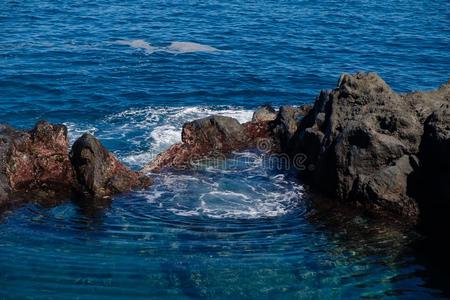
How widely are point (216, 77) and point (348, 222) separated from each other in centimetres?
2448

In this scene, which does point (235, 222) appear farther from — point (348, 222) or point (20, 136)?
point (20, 136)

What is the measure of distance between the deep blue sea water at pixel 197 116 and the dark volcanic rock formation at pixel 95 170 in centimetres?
74

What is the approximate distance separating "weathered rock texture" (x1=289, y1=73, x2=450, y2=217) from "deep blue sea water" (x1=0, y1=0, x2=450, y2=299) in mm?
1203

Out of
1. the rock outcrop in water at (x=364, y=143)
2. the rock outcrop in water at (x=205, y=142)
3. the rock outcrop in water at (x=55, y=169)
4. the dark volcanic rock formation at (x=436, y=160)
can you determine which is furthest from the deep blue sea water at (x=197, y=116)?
the dark volcanic rock formation at (x=436, y=160)

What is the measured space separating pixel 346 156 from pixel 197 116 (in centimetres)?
1522

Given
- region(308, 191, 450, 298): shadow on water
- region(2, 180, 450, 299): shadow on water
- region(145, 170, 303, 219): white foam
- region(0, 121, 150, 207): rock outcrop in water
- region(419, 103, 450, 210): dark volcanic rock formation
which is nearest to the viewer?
region(2, 180, 450, 299): shadow on water

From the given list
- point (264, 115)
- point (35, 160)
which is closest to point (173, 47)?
point (264, 115)

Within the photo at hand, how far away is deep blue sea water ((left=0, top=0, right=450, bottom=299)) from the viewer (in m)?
19.3

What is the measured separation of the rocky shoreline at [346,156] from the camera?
75.3 feet

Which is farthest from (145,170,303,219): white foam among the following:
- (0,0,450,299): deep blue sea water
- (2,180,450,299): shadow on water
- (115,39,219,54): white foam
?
(115,39,219,54): white foam

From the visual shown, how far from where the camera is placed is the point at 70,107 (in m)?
38.7

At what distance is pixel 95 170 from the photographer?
24.5 meters

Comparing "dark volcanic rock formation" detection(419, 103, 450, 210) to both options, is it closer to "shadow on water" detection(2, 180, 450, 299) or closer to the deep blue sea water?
"shadow on water" detection(2, 180, 450, 299)

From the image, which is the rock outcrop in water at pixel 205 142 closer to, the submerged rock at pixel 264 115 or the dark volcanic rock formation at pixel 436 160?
the submerged rock at pixel 264 115
